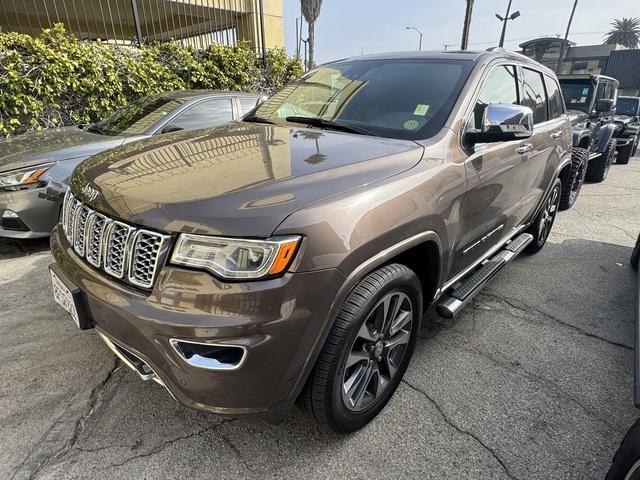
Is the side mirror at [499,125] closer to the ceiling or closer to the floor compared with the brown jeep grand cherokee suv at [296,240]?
closer to the ceiling

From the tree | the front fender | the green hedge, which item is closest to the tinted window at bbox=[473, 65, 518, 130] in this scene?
the front fender

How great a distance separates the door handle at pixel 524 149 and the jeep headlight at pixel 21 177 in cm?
411

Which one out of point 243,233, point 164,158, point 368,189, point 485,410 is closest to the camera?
point 243,233

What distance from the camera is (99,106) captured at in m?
6.50

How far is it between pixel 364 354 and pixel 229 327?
787 millimetres

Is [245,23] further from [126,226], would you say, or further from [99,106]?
[126,226]

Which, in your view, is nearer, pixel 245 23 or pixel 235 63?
pixel 235 63

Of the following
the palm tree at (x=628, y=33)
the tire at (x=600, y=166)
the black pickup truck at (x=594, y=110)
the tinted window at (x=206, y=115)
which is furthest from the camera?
the palm tree at (x=628, y=33)

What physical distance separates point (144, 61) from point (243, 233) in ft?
22.7

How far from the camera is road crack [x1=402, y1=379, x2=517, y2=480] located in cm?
187

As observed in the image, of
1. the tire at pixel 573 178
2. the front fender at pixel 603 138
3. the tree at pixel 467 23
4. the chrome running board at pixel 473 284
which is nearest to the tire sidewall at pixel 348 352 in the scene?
the chrome running board at pixel 473 284

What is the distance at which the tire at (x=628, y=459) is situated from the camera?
1.41 m

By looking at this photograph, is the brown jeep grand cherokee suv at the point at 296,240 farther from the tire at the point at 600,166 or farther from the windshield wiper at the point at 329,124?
the tire at the point at 600,166

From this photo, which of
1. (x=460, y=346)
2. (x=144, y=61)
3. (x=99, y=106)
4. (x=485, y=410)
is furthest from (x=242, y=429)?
(x=144, y=61)
